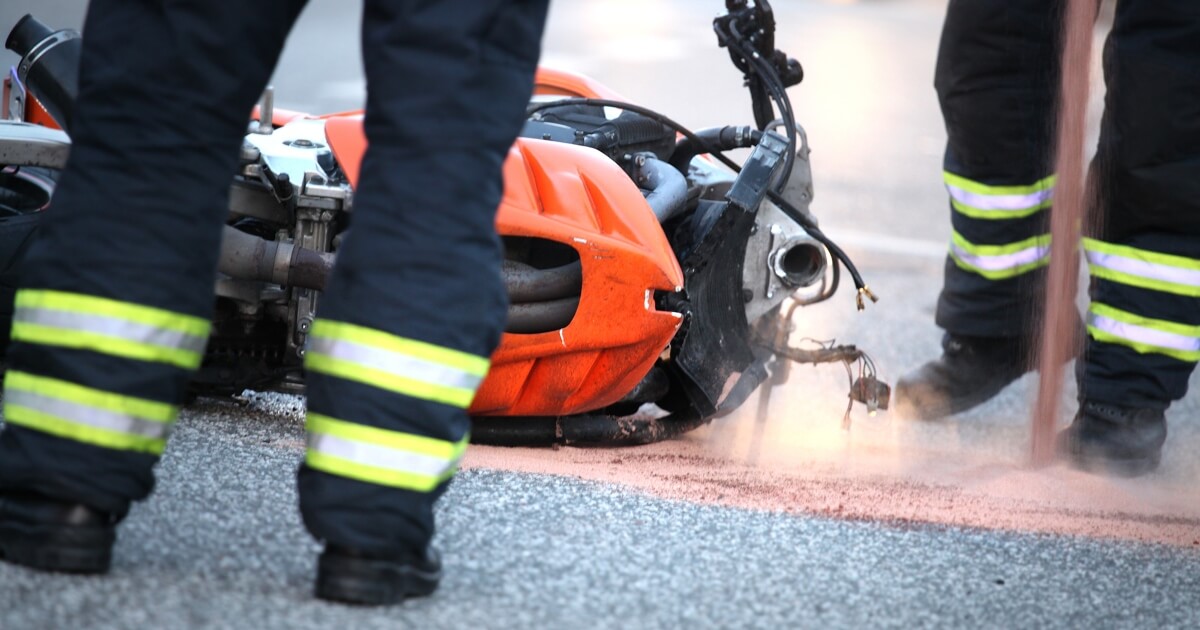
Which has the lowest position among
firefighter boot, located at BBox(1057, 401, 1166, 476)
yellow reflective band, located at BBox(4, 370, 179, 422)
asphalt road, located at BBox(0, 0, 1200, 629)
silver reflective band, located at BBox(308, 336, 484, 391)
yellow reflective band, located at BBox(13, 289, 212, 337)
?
firefighter boot, located at BBox(1057, 401, 1166, 476)

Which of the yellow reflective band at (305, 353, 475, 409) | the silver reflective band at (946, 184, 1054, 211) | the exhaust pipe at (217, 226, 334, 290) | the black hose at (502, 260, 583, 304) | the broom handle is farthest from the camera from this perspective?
the silver reflective band at (946, 184, 1054, 211)

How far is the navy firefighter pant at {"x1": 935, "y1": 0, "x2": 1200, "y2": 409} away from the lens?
324cm

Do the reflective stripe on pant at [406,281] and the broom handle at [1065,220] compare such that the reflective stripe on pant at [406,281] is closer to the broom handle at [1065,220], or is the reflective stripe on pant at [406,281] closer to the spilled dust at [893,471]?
the spilled dust at [893,471]

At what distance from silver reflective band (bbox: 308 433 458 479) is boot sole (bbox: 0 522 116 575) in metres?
0.32

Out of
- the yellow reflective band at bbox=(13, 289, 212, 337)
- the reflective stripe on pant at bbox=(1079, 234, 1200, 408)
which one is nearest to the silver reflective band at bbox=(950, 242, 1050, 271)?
the reflective stripe on pant at bbox=(1079, 234, 1200, 408)

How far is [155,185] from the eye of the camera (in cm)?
184

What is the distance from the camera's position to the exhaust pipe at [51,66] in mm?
2977

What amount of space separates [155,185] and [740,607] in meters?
1.03

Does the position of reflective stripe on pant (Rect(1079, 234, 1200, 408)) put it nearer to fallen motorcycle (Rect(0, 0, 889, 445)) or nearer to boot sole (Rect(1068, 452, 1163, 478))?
boot sole (Rect(1068, 452, 1163, 478))

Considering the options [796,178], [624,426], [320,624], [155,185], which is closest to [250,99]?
[155,185]

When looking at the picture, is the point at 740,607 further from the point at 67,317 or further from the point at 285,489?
the point at 67,317

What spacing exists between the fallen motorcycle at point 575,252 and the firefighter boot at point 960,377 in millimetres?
600

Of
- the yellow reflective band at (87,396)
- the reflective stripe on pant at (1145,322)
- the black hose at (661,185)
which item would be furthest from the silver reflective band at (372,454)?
the reflective stripe on pant at (1145,322)

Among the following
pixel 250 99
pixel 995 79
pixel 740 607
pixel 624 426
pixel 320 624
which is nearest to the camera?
pixel 320 624
